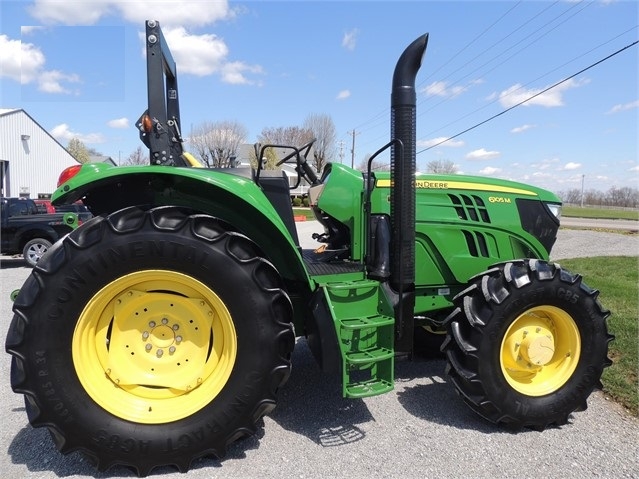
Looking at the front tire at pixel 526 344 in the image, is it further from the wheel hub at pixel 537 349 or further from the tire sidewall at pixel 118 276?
the tire sidewall at pixel 118 276

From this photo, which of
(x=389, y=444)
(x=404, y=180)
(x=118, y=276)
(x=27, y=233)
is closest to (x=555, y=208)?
(x=404, y=180)

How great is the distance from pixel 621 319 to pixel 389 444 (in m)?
3.73

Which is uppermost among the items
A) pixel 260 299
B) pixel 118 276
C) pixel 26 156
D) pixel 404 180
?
pixel 26 156

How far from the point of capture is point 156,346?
276cm

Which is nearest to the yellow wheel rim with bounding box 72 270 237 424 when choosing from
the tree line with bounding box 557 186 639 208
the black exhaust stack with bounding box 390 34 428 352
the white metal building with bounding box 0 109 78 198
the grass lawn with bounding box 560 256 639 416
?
the black exhaust stack with bounding box 390 34 428 352

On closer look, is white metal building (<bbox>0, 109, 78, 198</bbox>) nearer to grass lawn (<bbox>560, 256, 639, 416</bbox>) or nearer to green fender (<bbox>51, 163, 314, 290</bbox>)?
green fender (<bbox>51, 163, 314, 290</bbox>)

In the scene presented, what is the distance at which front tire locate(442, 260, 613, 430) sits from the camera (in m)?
3.01

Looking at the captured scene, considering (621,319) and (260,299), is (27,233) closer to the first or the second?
(260,299)

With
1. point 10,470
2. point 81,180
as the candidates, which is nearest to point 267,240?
point 81,180

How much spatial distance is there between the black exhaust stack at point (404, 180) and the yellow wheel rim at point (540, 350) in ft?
2.20

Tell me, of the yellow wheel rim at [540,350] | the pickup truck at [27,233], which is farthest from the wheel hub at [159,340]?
the pickup truck at [27,233]

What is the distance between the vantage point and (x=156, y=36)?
301 centimetres

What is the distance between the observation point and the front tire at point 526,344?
301cm

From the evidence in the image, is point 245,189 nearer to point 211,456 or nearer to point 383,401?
point 211,456
